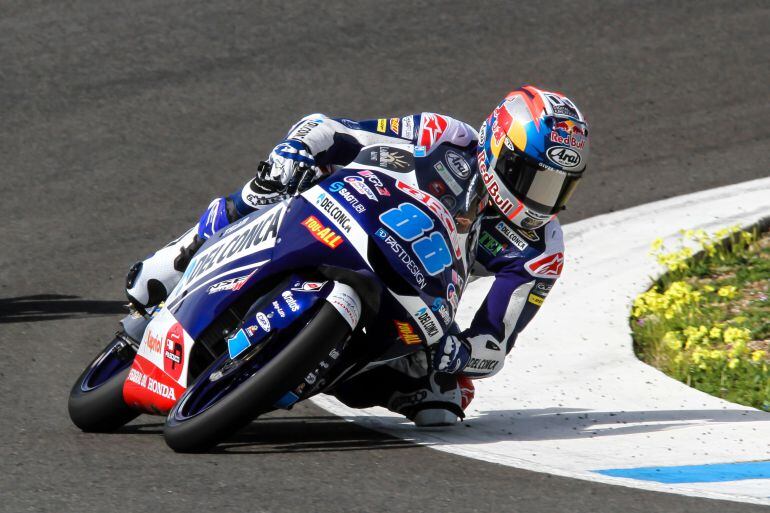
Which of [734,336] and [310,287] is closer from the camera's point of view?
[310,287]

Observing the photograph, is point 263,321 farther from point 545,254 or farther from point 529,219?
point 545,254

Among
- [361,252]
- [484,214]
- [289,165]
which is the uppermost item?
[484,214]

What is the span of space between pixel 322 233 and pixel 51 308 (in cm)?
330

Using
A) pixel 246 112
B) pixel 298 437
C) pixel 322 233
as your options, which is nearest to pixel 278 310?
pixel 322 233

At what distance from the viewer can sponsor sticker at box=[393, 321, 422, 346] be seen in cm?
514

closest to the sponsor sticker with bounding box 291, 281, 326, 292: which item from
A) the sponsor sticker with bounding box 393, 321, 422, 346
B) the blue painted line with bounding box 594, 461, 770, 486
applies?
the sponsor sticker with bounding box 393, 321, 422, 346

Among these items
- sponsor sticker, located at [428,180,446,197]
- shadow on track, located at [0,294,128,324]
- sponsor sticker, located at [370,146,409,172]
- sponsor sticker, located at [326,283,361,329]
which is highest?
sponsor sticker, located at [370,146,409,172]

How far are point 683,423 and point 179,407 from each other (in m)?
2.53

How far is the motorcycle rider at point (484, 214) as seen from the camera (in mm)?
5473

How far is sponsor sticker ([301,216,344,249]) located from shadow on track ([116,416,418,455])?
2.84 ft

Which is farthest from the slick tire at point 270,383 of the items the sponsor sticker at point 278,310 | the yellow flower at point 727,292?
the yellow flower at point 727,292

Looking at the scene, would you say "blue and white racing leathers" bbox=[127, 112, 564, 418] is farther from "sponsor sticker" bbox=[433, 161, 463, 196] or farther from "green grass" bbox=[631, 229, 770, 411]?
"green grass" bbox=[631, 229, 770, 411]

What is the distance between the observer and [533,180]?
5.50 metres

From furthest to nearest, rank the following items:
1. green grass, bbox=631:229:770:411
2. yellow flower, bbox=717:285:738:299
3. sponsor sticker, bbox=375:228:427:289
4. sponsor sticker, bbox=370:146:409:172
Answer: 1. yellow flower, bbox=717:285:738:299
2. green grass, bbox=631:229:770:411
3. sponsor sticker, bbox=370:146:409:172
4. sponsor sticker, bbox=375:228:427:289
